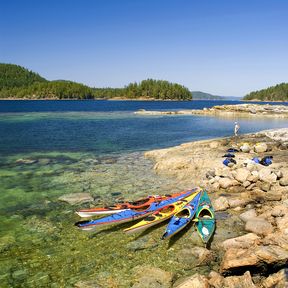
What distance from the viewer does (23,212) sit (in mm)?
15891

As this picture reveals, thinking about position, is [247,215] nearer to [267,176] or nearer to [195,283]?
[267,176]

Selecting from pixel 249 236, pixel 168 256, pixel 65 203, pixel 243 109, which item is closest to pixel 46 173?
pixel 65 203

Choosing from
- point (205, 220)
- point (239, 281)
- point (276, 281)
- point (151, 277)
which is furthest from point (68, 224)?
point (276, 281)

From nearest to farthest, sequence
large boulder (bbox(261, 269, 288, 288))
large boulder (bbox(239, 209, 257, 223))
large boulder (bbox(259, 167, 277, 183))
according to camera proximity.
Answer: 1. large boulder (bbox(261, 269, 288, 288))
2. large boulder (bbox(239, 209, 257, 223))
3. large boulder (bbox(259, 167, 277, 183))

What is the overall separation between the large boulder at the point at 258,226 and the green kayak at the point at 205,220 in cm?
156

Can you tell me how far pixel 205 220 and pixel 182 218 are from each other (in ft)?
3.76

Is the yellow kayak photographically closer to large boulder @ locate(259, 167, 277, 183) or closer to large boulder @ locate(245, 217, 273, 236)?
large boulder @ locate(245, 217, 273, 236)

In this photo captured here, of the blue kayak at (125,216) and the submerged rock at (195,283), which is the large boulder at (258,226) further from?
the submerged rock at (195,283)

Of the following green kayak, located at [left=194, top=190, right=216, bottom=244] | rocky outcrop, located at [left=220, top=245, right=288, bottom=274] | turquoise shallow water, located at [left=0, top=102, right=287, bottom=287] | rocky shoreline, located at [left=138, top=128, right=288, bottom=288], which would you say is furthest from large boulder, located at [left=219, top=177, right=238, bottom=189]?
rocky outcrop, located at [left=220, top=245, right=288, bottom=274]

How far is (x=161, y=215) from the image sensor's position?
13.9 m

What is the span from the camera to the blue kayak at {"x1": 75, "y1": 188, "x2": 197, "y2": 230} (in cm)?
1321

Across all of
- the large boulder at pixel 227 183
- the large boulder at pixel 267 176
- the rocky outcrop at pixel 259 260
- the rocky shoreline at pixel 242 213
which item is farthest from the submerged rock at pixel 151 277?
the large boulder at pixel 267 176

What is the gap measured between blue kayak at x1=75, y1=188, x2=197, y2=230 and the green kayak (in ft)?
4.93

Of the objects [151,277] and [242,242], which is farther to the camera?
[242,242]
